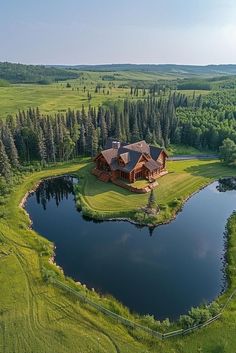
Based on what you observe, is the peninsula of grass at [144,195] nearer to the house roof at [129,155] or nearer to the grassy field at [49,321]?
the house roof at [129,155]

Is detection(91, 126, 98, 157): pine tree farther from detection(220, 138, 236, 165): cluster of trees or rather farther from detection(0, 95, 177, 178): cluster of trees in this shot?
detection(220, 138, 236, 165): cluster of trees

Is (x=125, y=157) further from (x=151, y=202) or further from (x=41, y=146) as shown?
(x=41, y=146)

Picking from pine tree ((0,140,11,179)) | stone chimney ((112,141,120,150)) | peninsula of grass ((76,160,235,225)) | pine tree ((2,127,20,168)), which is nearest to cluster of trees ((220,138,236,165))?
peninsula of grass ((76,160,235,225))

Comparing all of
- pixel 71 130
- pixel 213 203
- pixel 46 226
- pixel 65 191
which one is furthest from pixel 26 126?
pixel 213 203

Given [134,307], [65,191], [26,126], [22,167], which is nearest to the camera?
[134,307]

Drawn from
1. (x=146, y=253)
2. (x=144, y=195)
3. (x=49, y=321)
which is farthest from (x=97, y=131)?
(x=49, y=321)

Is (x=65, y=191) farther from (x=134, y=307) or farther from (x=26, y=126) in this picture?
(x=134, y=307)
